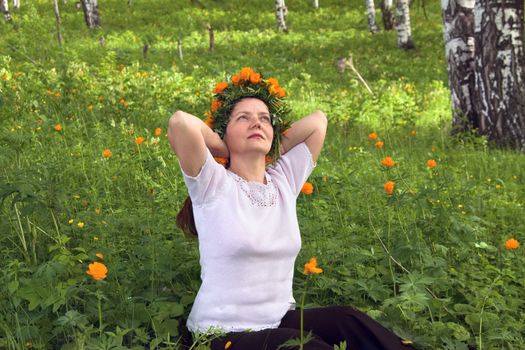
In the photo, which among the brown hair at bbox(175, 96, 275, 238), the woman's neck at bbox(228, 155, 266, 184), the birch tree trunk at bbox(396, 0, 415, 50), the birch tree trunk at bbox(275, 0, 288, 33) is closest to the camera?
the woman's neck at bbox(228, 155, 266, 184)

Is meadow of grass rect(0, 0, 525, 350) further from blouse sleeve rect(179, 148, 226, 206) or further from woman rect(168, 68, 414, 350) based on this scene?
blouse sleeve rect(179, 148, 226, 206)

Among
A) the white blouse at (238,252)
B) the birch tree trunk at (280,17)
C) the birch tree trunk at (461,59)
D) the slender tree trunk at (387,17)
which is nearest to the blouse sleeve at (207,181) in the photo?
the white blouse at (238,252)

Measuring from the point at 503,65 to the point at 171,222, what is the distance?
536cm

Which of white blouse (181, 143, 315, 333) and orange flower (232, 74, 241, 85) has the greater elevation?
orange flower (232, 74, 241, 85)

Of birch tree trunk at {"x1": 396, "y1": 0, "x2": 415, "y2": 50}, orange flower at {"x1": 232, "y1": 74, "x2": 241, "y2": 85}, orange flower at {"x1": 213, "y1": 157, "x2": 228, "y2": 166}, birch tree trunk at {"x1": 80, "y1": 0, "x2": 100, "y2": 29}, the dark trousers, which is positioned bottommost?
the dark trousers

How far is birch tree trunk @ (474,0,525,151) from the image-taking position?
8.18 m

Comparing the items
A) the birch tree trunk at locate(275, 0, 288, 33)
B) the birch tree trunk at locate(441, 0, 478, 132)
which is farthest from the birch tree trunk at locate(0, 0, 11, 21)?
the birch tree trunk at locate(441, 0, 478, 132)

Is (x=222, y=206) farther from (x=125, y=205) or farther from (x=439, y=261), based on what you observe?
(x=125, y=205)

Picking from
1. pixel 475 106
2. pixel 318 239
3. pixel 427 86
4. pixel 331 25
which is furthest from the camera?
pixel 331 25

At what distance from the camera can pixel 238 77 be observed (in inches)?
133

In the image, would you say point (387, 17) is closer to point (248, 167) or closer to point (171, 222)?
point (171, 222)

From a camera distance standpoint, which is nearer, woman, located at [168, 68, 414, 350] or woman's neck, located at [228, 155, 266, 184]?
woman, located at [168, 68, 414, 350]

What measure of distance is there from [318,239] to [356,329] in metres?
1.25

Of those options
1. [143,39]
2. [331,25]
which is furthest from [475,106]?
[331,25]
